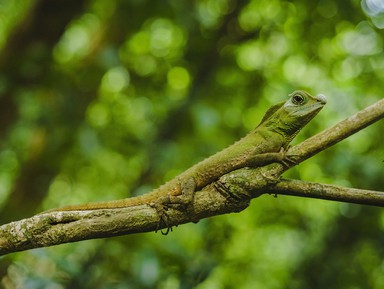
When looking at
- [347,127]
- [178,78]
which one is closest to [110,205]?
[347,127]

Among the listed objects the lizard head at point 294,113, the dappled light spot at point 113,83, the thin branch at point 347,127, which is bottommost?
the thin branch at point 347,127

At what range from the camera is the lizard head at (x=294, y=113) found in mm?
3896

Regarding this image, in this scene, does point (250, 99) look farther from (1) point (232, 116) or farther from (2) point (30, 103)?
(2) point (30, 103)

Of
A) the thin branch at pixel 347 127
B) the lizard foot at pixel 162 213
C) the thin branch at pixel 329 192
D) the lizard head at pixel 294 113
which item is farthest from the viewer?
the lizard head at pixel 294 113

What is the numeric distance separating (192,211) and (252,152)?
2.77ft

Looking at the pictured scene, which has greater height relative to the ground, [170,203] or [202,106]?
[202,106]

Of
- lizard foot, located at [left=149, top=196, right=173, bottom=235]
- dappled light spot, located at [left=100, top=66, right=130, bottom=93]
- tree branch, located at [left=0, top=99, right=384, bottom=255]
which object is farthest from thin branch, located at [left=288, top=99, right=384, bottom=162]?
dappled light spot, located at [left=100, top=66, right=130, bottom=93]

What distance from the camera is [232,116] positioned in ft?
25.3

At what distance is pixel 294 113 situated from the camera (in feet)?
13.1

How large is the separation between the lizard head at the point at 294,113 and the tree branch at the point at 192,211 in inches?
31.3

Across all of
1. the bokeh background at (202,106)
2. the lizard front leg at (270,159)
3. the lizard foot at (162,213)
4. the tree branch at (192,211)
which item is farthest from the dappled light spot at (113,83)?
the tree branch at (192,211)

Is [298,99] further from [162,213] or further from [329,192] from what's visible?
[162,213]

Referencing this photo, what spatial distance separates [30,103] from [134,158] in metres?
1.68

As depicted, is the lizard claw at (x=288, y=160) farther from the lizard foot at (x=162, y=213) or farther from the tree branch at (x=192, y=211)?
the lizard foot at (x=162, y=213)
